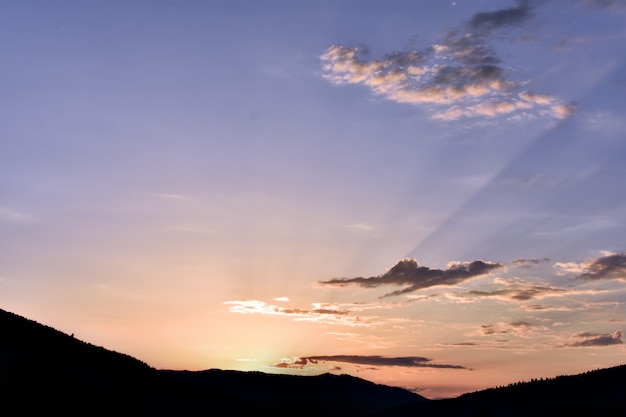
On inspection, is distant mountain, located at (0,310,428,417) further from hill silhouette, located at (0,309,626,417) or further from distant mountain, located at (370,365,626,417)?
distant mountain, located at (370,365,626,417)

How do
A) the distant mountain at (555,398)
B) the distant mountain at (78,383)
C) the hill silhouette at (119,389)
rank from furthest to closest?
1. the distant mountain at (555,398)
2. the hill silhouette at (119,389)
3. the distant mountain at (78,383)

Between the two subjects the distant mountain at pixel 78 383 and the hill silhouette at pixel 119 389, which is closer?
the distant mountain at pixel 78 383

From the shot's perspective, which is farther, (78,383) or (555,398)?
(555,398)

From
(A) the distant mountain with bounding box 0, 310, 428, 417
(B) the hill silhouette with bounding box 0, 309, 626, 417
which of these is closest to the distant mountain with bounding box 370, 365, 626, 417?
(B) the hill silhouette with bounding box 0, 309, 626, 417

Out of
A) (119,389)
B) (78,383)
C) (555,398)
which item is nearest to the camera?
(78,383)

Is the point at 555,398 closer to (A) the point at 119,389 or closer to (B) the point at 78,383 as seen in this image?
(A) the point at 119,389

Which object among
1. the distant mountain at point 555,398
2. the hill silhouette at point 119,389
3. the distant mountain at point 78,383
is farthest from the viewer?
the distant mountain at point 555,398

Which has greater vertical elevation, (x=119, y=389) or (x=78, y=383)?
(x=78, y=383)

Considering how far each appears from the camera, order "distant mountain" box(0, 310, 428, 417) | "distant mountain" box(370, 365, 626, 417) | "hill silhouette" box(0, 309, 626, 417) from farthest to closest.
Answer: "distant mountain" box(370, 365, 626, 417)
"hill silhouette" box(0, 309, 626, 417)
"distant mountain" box(0, 310, 428, 417)

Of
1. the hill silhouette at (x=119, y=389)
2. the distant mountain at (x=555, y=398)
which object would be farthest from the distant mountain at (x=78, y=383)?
the distant mountain at (x=555, y=398)

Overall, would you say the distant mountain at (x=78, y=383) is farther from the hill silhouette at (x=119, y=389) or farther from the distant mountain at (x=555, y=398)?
the distant mountain at (x=555, y=398)

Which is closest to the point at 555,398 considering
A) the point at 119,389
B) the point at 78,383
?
the point at 119,389

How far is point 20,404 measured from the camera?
63781mm

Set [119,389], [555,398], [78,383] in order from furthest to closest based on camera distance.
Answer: [555,398], [119,389], [78,383]
